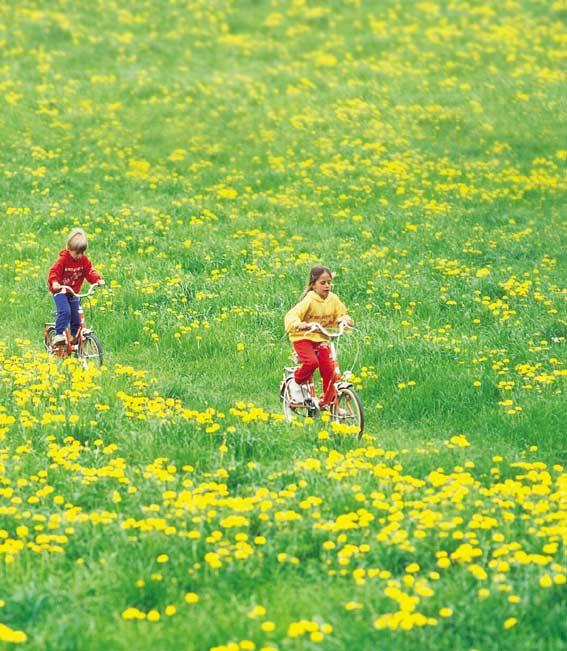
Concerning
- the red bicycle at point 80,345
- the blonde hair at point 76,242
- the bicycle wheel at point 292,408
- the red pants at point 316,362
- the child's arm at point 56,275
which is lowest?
the bicycle wheel at point 292,408

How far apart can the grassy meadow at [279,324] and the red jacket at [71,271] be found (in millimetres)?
932

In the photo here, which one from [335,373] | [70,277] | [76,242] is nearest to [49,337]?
[70,277]

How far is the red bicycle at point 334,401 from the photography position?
28.0ft

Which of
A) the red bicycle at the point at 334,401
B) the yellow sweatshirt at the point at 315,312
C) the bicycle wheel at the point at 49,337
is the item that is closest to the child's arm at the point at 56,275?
the bicycle wheel at the point at 49,337

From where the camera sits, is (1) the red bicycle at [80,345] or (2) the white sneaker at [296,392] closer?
(2) the white sneaker at [296,392]

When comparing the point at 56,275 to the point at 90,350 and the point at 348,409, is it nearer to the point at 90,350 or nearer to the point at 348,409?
the point at 90,350

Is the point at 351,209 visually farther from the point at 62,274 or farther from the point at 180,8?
the point at 180,8

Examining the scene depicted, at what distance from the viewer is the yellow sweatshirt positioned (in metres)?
8.84

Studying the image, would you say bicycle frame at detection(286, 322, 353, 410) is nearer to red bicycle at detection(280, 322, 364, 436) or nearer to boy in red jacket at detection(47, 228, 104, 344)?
red bicycle at detection(280, 322, 364, 436)

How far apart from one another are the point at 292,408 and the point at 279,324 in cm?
296

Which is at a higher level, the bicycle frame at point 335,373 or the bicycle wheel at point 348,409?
the bicycle frame at point 335,373

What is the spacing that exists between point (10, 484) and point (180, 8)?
25.4 metres

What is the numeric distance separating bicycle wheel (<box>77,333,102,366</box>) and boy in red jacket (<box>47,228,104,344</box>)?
0.23m

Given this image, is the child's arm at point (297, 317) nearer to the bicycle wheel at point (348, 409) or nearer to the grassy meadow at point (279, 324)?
the bicycle wheel at point (348, 409)
